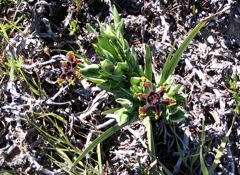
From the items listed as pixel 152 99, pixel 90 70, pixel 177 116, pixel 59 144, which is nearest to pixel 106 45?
pixel 90 70

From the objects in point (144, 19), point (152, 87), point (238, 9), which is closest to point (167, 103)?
point (152, 87)

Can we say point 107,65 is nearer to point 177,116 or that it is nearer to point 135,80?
point 135,80

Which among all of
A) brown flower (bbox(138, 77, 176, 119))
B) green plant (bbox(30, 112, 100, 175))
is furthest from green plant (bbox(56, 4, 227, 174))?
green plant (bbox(30, 112, 100, 175))

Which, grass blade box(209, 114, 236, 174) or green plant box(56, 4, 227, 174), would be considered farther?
grass blade box(209, 114, 236, 174)

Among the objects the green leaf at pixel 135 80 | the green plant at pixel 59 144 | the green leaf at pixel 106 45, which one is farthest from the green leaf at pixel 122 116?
the green plant at pixel 59 144

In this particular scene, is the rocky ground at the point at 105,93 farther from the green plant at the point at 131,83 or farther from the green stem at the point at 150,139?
the green plant at the point at 131,83

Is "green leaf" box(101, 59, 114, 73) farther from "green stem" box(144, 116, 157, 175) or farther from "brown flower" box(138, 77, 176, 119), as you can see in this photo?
"green stem" box(144, 116, 157, 175)
